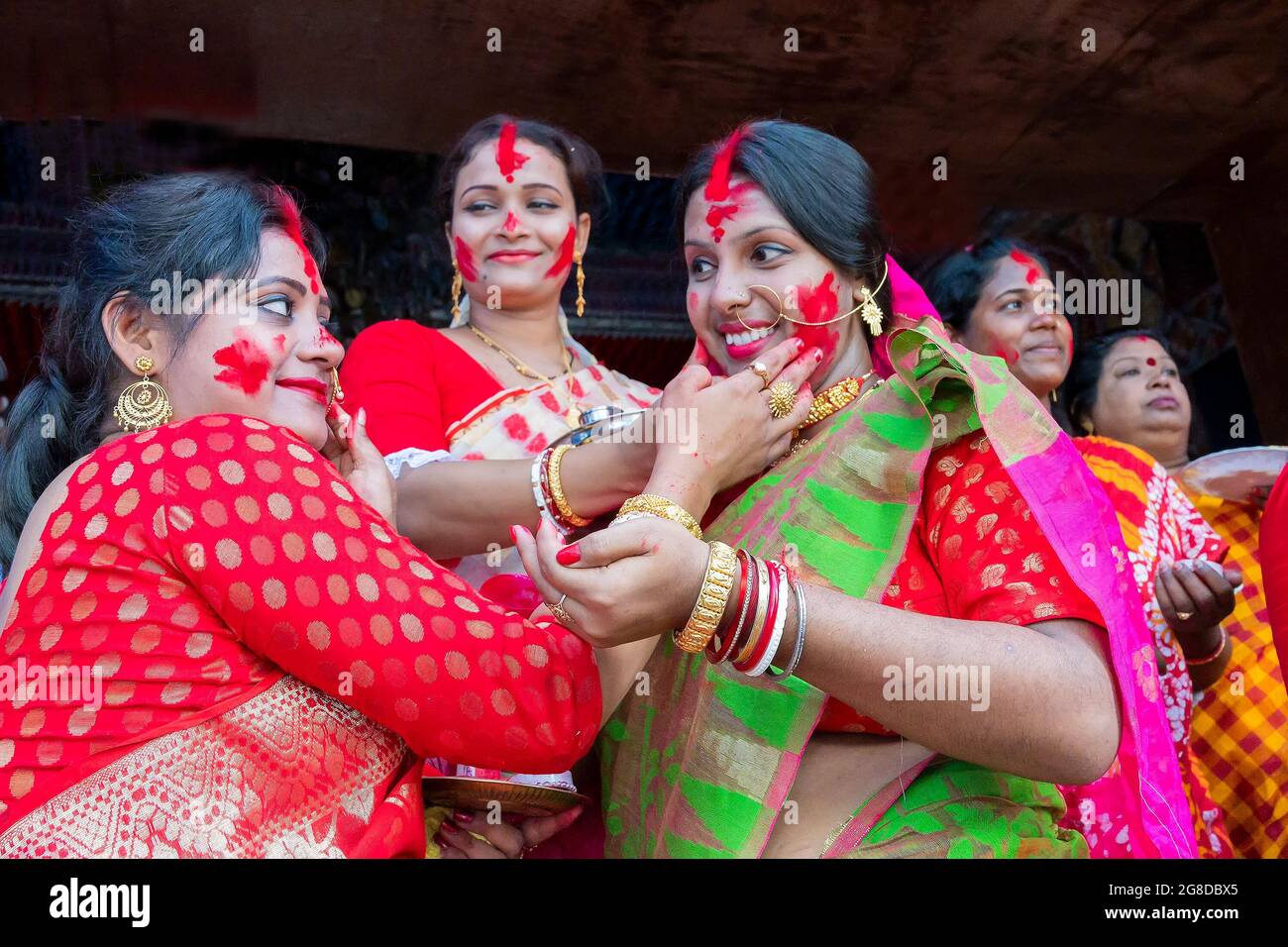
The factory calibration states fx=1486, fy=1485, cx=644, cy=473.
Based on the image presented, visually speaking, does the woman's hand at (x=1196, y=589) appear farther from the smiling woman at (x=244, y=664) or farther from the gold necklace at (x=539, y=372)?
the smiling woman at (x=244, y=664)

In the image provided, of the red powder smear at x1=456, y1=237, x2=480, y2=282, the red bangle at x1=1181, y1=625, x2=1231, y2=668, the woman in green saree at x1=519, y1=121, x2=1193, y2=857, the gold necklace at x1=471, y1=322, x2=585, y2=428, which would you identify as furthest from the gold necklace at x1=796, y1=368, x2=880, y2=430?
the red bangle at x1=1181, y1=625, x2=1231, y2=668

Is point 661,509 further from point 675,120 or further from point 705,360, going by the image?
point 675,120

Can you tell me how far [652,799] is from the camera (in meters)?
2.59

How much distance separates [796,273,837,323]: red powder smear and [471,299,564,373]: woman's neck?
3.52 feet

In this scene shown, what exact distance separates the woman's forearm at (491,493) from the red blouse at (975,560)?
0.54m

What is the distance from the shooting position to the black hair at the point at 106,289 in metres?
2.59

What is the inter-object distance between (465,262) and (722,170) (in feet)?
3.51

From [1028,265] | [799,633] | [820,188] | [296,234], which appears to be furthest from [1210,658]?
[296,234]

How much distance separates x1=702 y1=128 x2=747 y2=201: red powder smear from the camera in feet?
9.55

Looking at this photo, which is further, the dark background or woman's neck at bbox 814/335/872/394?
the dark background

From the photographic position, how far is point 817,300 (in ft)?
9.34

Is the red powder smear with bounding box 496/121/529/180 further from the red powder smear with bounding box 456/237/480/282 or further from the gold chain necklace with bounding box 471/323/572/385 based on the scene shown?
the gold chain necklace with bounding box 471/323/572/385

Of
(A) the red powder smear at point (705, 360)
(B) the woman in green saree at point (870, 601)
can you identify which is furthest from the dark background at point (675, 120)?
Result: (B) the woman in green saree at point (870, 601)

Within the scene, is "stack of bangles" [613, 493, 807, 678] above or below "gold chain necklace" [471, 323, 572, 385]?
below
